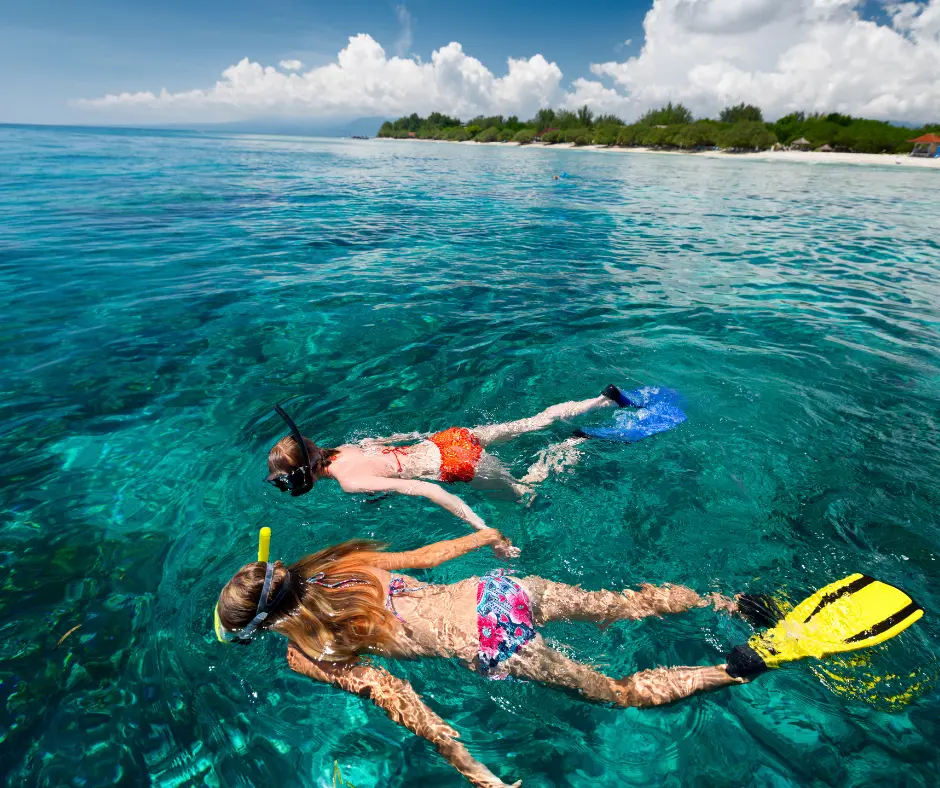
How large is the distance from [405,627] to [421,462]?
2.10 m

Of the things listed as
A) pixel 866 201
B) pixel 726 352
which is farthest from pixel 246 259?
pixel 866 201

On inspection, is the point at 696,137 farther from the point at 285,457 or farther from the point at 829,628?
the point at 285,457

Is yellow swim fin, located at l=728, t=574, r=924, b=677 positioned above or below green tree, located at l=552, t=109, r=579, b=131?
below

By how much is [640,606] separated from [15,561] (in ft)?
18.7

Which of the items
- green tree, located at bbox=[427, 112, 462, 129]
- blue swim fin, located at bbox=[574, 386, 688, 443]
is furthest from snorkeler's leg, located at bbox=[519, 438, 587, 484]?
green tree, located at bbox=[427, 112, 462, 129]

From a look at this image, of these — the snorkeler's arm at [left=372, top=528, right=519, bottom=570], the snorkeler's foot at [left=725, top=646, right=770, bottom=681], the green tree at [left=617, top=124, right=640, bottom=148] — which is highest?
the green tree at [left=617, top=124, right=640, bottom=148]

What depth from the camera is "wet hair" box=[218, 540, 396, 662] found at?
8.78 ft

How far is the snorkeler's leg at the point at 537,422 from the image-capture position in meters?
5.66

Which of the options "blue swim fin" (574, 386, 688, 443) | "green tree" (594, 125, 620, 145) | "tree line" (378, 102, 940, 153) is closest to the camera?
"blue swim fin" (574, 386, 688, 443)

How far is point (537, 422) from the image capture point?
6000 millimetres

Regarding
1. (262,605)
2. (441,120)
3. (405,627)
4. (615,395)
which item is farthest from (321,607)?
(441,120)

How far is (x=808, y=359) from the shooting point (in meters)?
7.83

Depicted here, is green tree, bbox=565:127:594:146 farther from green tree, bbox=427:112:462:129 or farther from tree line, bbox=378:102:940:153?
green tree, bbox=427:112:462:129

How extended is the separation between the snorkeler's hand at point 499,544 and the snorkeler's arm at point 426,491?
92 millimetres
